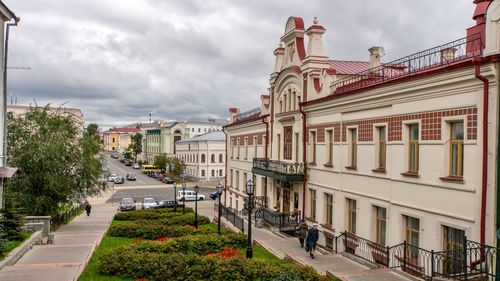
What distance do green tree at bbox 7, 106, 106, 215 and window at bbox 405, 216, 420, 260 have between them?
71.1ft

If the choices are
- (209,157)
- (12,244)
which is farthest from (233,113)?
(209,157)

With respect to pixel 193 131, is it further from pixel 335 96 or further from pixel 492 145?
pixel 492 145

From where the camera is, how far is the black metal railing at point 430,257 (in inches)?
469

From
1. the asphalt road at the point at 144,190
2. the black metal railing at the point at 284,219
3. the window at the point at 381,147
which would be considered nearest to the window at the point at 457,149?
the window at the point at 381,147

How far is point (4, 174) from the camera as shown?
64.9ft

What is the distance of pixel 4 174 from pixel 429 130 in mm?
16608

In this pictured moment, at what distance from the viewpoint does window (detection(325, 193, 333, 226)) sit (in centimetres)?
2219

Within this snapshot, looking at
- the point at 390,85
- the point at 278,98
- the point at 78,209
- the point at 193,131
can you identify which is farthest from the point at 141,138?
the point at 390,85

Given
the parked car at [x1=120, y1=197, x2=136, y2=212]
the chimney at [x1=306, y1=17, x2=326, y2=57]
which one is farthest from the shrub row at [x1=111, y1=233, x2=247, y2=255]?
the parked car at [x1=120, y1=197, x2=136, y2=212]

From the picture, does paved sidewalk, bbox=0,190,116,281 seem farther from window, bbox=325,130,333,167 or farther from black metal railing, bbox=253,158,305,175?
window, bbox=325,130,333,167

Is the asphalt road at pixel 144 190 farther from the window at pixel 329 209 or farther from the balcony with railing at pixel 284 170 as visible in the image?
the window at pixel 329 209

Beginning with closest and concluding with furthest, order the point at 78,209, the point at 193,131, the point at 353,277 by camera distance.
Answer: the point at 353,277 → the point at 78,209 → the point at 193,131

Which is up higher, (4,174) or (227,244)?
(4,174)

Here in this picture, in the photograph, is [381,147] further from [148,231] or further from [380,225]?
[148,231]
